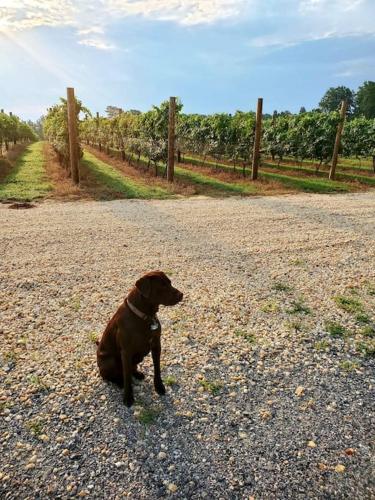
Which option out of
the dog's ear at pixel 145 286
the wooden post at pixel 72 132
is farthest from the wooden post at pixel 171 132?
the dog's ear at pixel 145 286

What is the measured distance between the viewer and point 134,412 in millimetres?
3377

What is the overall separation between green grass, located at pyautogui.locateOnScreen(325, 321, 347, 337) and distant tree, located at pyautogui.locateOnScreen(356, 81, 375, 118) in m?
85.6

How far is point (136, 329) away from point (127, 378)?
0.56m

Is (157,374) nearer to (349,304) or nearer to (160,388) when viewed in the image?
(160,388)

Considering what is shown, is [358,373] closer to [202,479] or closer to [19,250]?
[202,479]

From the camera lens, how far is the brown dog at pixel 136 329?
121 inches

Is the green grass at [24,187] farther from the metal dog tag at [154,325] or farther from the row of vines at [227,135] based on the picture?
the metal dog tag at [154,325]

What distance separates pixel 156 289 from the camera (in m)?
3.07

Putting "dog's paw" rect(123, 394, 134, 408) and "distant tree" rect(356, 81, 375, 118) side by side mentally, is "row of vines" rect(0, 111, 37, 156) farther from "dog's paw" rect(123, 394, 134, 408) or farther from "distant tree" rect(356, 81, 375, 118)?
"distant tree" rect(356, 81, 375, 118)

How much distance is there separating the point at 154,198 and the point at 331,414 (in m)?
10.8

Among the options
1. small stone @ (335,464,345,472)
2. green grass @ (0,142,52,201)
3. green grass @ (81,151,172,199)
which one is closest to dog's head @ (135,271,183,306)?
small stone @ (335,464,345,472)

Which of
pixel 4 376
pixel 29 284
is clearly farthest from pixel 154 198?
pixel 4 376

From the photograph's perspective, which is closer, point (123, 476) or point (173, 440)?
point (123, 476)

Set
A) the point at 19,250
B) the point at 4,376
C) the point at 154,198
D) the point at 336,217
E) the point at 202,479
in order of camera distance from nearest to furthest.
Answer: the point at 202,479 < the point at 4,376 < the point at 19,250 < the point at 336,217 < the point at 154,198
